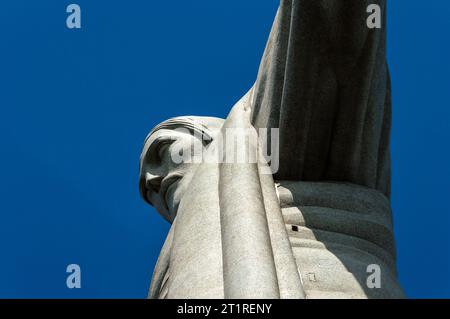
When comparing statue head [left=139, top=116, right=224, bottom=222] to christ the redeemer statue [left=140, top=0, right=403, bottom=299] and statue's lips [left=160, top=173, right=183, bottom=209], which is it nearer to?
statue's lips [left=160, top=173, right=183, bottom=209]

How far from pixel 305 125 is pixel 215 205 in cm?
104

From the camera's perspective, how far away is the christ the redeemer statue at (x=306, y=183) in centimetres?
688

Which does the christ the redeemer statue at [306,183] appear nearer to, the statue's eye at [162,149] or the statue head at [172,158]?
the statue head at [172,158]

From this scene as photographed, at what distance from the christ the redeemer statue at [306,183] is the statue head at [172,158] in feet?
1.44

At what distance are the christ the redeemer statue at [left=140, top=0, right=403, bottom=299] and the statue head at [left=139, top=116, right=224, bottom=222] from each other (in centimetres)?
44

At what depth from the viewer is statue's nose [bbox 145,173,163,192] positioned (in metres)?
9.96

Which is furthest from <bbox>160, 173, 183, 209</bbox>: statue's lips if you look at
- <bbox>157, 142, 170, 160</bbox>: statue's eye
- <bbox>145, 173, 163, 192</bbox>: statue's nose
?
<bbox>157, 142, 170, 160</bbox>: statue's eye

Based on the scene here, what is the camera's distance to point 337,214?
777 centimetres

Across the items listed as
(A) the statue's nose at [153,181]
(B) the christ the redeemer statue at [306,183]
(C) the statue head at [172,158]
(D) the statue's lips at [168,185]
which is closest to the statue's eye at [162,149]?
(C) the statue head at [172,158]

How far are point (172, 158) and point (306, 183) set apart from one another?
6.39 ft

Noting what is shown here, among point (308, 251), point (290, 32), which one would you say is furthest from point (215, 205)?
point (290, 32)

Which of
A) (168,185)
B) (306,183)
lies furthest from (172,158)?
(306,183)
